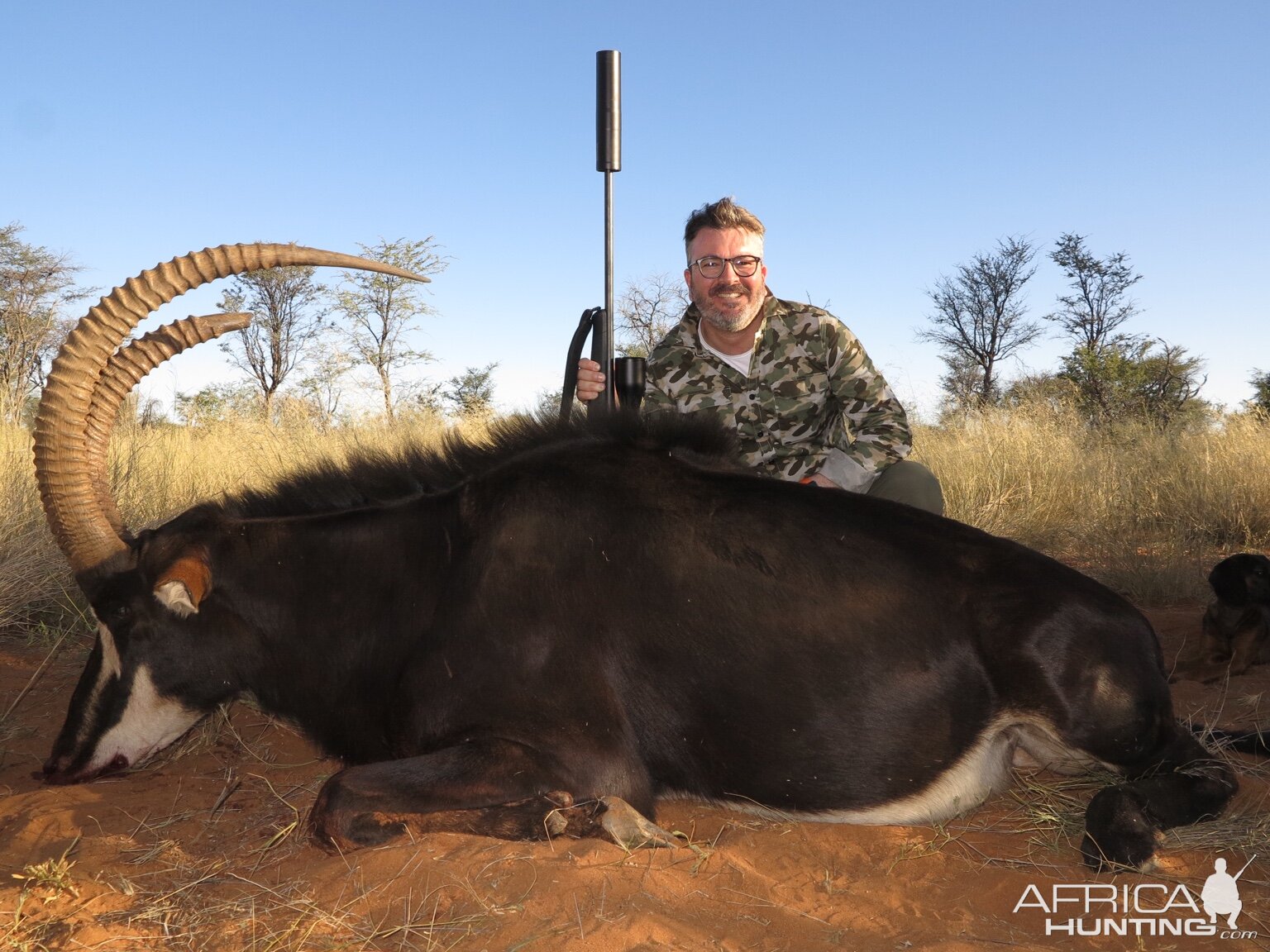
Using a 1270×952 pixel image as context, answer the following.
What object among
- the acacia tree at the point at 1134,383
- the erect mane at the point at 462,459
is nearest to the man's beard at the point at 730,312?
the erect mane at the point at 462,459

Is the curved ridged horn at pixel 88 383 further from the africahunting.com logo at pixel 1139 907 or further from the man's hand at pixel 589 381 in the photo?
the africahunting.com logo at pixel 1139 907

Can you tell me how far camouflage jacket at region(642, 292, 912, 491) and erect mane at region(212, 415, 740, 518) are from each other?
1.45m

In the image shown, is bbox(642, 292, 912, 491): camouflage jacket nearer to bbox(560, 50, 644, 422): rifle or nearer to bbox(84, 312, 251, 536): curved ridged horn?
bbox(560, 50, 644, 422): rifle

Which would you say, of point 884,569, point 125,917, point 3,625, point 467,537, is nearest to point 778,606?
point 884,569

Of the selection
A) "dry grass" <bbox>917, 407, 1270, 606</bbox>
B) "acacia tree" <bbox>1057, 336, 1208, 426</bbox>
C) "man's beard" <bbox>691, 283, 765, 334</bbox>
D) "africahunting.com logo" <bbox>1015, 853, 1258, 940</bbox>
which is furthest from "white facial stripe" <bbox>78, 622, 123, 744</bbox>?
"acacia tree" <bbox>1057, 336, 1208, 426</bbox>

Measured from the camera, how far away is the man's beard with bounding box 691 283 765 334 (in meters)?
→ 5.05

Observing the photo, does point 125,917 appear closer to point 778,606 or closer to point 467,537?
point 467,537

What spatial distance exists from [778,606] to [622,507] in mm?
582

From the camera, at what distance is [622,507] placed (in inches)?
125

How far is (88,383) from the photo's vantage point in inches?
128

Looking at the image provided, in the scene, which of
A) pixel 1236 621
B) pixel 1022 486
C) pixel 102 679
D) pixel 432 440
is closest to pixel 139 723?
pixel 102 679

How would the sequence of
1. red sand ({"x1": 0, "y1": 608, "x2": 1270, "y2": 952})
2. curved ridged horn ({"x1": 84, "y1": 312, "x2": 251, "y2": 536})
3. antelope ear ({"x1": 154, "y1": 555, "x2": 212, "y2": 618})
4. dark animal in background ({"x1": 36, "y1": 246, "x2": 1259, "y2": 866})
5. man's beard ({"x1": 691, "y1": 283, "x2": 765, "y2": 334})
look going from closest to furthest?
1. red sand ({"x1": 0, "y1": 608, "x2": 1270, "y2": 952})
2. dark animal in background ({"x1": 36, "y1": 246, "x2": 1259, "y2": 866})
3. antelope ear ({"x1": 154, "y1": 555, "x2": 212, "y2": 618})
4. curved ridged horn ({"x1": 84, "y1": 312, "x2": 251, "y2": 536})
5. man's beard ({"x1": 691, "y1": 283, "x2": 765, "y2": 334})

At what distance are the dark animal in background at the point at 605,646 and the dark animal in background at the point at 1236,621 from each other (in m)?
2.40

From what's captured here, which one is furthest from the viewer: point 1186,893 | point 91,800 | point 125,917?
point 91,800
